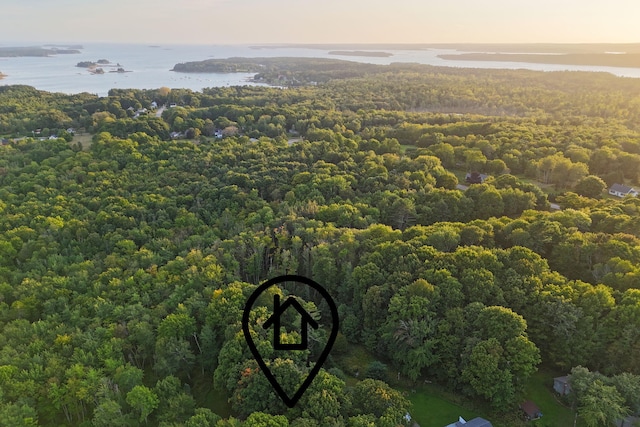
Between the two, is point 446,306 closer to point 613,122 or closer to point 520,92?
point 613,122

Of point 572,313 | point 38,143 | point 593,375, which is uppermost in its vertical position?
point 38,143

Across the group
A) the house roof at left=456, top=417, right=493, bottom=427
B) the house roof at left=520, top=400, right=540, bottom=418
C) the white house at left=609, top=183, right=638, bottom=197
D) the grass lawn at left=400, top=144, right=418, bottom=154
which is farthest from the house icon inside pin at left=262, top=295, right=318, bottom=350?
the grass lawn at left=400, top=144, right=418, bottom=154

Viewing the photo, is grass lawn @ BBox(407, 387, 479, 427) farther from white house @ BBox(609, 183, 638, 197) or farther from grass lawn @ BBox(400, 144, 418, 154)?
grass lawn @ BBox(400, 144, 418, 154)

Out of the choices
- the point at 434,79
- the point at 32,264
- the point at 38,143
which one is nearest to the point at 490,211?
the point at 32,264

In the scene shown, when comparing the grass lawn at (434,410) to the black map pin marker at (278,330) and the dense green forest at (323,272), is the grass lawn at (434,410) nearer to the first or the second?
the dense green forest at (323,272)

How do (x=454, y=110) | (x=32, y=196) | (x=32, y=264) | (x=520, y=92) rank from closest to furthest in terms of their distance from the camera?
(x=32, y=264), (x=32, y=196), (x=454, y=110), (x=520, y=92)

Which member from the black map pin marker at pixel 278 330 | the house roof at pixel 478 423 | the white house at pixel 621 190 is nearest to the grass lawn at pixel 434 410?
the house roof at pixel 478 423

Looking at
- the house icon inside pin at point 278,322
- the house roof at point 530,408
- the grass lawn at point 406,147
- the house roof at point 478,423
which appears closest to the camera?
the house roof at point 478,423
